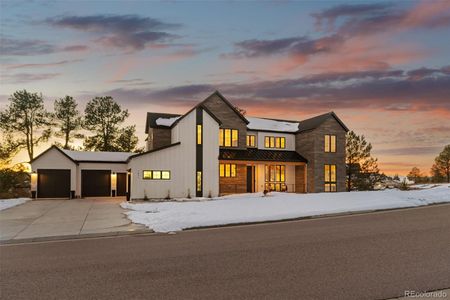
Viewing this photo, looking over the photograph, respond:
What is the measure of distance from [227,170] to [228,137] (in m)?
3.29

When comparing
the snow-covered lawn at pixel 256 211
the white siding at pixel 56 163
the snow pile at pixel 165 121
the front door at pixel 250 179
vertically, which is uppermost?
the snow pile at pixel 165 121

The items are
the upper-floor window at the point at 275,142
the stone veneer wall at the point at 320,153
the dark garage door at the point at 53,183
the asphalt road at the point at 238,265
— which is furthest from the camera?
the upper-floor window at the point at 275,142

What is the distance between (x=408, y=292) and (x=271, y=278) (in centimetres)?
229

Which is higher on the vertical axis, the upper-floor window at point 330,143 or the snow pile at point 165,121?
the snow pile at point 165,121

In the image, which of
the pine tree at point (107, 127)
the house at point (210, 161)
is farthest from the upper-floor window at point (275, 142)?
the pine tree at point (107, 127)

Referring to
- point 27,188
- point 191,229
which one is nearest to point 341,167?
point 191,229

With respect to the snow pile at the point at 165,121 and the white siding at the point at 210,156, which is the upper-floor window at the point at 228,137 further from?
the snow pile at the point at 165,121

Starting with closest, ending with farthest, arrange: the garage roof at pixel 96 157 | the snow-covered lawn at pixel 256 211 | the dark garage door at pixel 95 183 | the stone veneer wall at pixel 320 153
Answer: the snow-covered lawn at pixel 256 211
the dark garage door at pixel 95 183
the garage roof at pixel 96 157
the stone veneer wall at pixel 320 153

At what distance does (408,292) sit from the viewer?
575cm

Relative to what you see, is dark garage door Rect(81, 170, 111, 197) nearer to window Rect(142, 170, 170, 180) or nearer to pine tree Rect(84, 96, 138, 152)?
window Rect(142, 170, 170, 180)

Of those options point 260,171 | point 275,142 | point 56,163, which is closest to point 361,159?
point 275,142

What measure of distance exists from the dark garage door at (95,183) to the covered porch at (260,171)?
11784 mm

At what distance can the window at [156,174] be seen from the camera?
28.5 m

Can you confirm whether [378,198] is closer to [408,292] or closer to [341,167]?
[341,167]
